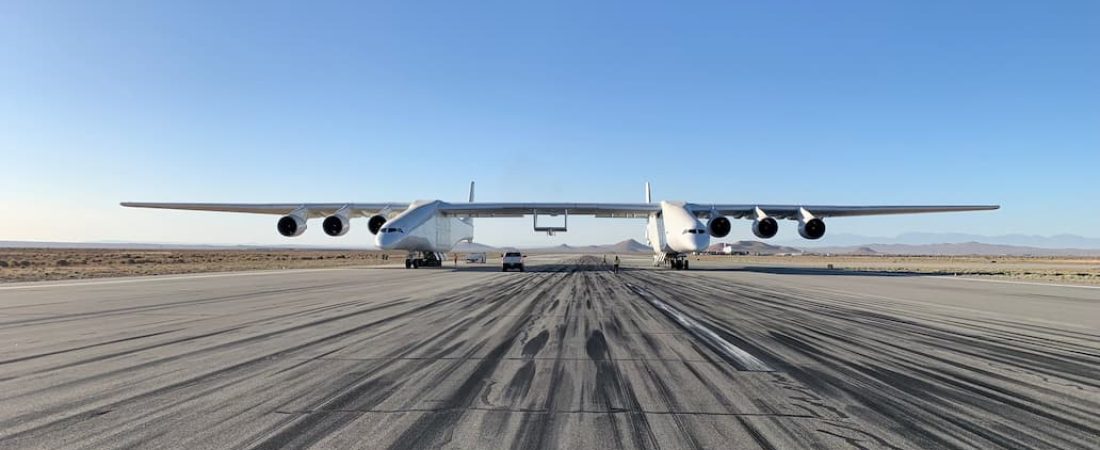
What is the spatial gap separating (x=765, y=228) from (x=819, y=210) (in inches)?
262

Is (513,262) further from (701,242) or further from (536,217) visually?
(701,242)

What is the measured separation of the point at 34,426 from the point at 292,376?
1.80 metres

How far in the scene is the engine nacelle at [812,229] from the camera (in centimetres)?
3068

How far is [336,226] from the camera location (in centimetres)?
3319

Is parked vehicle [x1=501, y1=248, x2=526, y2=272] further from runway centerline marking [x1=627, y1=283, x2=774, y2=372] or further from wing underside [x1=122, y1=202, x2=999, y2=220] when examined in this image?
runway centerline marking [x1=627, y1=283, x2=774, y2=372]

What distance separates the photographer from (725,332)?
812 centimetres

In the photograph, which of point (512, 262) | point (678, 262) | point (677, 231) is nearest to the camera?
point (677, 231)

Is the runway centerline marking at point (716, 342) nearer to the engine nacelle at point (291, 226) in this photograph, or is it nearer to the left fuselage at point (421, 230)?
the left fuselage at point (421, 230)

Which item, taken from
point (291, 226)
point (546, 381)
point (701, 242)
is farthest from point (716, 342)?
point (291, 226)

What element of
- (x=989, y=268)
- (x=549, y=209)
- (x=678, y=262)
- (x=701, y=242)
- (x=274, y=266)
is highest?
(x=549, y=209)

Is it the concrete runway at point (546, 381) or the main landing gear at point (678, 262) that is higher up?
the main landing gear at point (678, 262)

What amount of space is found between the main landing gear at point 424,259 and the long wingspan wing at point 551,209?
3440 millimetres

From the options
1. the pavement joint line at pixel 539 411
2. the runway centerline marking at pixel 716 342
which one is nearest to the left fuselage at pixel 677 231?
the runway centerline marking at pixel 716 342

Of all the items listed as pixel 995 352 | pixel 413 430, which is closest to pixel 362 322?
pixel 413 430
